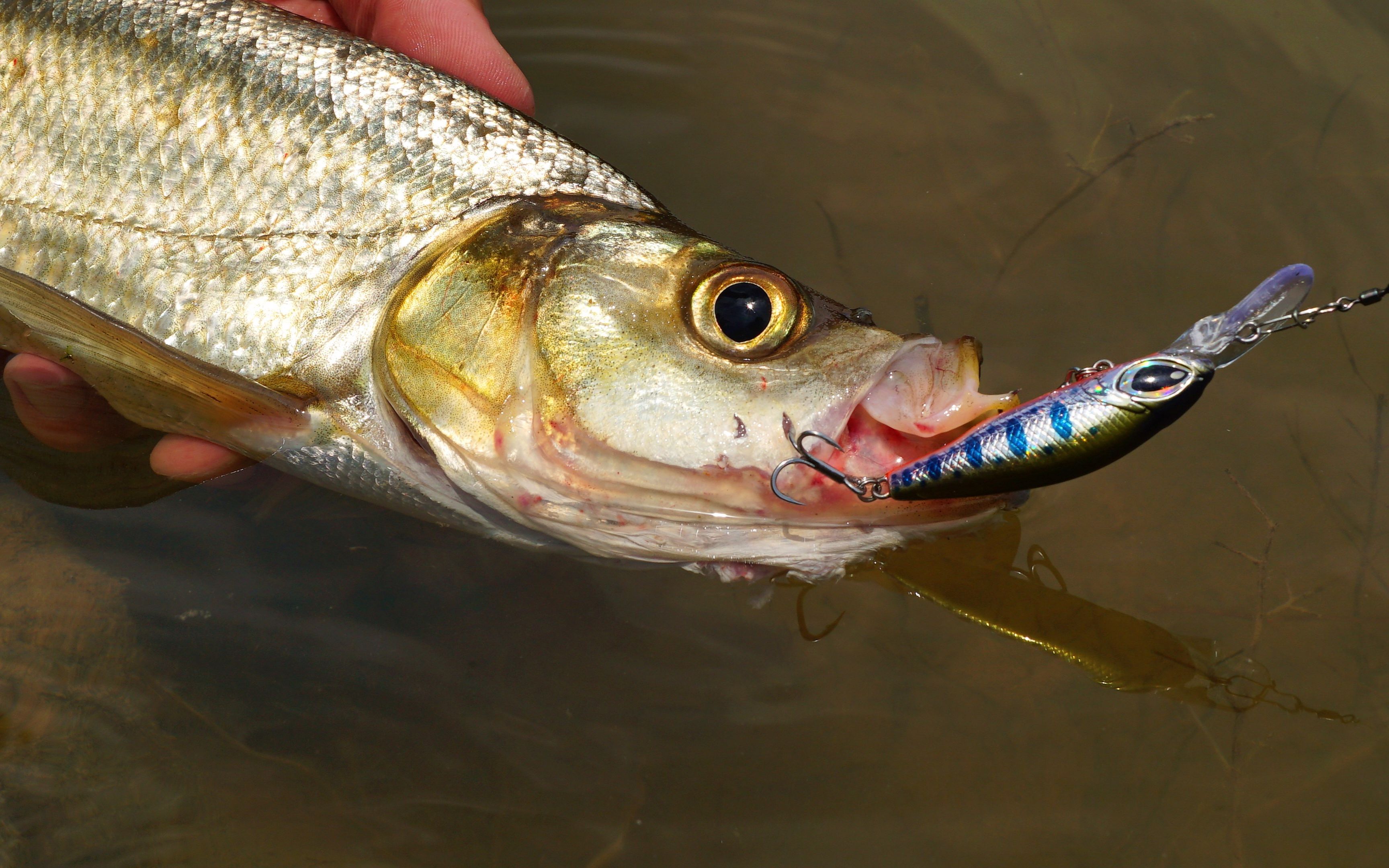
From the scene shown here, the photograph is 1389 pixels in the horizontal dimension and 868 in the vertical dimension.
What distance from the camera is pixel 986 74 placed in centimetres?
413

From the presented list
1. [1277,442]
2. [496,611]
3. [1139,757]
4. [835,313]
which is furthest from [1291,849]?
[496,611]

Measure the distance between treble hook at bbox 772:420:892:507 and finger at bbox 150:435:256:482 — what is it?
1769 mm

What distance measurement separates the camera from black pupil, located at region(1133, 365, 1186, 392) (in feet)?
5.86

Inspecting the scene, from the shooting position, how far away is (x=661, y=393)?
2.06 m

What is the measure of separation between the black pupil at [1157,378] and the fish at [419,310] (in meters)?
0.27

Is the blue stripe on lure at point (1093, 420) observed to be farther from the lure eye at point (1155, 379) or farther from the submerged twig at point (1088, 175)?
the submerged twig at point (1088, 175)

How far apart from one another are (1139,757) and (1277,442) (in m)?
1.24

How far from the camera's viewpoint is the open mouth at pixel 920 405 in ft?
6.35

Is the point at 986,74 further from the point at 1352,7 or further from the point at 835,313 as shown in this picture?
the point at 835,313

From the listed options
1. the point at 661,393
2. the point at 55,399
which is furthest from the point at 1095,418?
the point at 55,399

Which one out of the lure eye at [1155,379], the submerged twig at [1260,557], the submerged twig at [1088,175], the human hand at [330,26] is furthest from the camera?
the submerged twig at [1088,175]

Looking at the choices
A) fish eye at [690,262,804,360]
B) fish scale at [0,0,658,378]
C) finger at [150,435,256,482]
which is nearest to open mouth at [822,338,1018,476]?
fish eye at [690,262,804,360]

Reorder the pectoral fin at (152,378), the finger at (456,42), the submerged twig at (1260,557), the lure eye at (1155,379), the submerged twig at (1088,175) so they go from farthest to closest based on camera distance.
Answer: the submerged twig at (1088,175) → the finger at (456,42) → the submerged twig at (1260,557) → the pectoral fin at (152,378) → the lure eye at (1155,379)

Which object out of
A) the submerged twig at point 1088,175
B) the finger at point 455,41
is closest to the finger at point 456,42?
the finger at point 455,41
